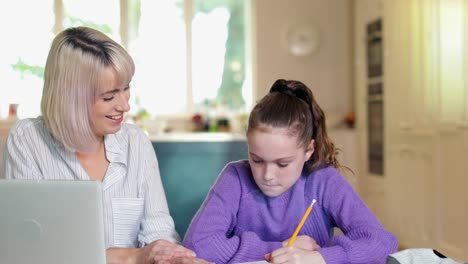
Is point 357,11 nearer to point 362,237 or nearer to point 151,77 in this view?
point 151,77

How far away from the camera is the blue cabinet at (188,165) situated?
7.83 feet

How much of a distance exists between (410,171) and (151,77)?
2.54 m

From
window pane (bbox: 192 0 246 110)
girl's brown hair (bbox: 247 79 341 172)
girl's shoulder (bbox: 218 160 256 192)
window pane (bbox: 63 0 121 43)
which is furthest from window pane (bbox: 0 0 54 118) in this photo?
girl's brown hair (bbox: 247 79 341 172)

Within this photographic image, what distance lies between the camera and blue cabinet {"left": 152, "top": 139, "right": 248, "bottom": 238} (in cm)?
239

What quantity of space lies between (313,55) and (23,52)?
2.64m

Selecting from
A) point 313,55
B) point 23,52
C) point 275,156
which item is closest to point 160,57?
point 23,52

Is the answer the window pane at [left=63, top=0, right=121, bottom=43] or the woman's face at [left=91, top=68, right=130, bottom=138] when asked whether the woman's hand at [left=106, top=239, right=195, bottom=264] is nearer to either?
the woman's face at [left=91, top=68, right=130, bottom=138]

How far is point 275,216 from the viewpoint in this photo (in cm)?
131

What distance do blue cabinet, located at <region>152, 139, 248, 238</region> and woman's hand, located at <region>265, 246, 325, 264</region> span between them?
130 centimetres

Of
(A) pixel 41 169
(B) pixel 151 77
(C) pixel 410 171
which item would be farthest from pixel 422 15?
(A) pixel 41 169

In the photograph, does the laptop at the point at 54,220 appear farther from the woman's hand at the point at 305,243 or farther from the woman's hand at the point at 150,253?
the woman's hand at the point at 305,243

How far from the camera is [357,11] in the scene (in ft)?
16.0

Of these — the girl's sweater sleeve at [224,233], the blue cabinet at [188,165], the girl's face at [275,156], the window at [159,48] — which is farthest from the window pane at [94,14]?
the girl's face at [275,156]

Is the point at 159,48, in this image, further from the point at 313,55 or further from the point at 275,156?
the point at 275,156
